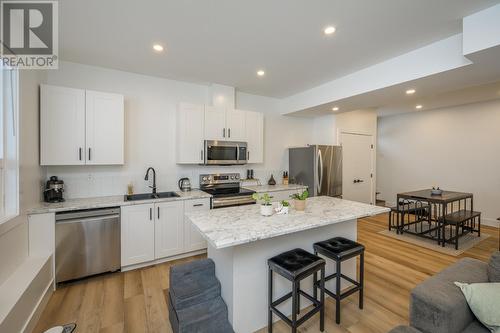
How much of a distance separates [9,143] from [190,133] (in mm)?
2005

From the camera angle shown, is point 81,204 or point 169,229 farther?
point 169,229

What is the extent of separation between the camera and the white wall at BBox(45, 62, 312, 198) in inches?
120

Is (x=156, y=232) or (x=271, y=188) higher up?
(x=271, y=188)

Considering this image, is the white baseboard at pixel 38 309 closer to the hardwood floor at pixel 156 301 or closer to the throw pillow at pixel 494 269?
the hardwood floor at pixel 156 301

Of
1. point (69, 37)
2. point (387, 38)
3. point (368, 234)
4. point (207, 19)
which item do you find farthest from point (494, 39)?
point (69, 37)

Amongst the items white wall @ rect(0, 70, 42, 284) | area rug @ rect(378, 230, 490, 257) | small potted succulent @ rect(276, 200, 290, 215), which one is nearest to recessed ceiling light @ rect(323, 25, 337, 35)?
small potted succulent @ rect(276, 200, 290, 215)

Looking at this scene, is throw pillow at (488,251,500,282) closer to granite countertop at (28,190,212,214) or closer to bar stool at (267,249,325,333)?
bar stool at (267,249,325,333)

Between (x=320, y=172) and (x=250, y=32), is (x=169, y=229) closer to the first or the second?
(x=250, y=32)

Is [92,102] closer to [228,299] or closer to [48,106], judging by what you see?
[48,106]

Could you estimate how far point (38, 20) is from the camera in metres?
2.10

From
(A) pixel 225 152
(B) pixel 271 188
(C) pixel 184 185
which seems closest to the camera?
(C) pixel 184 185

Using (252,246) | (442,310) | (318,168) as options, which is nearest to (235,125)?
(318,168)

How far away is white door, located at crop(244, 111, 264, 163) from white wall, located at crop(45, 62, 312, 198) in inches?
21.1

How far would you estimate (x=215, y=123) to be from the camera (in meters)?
3.79
